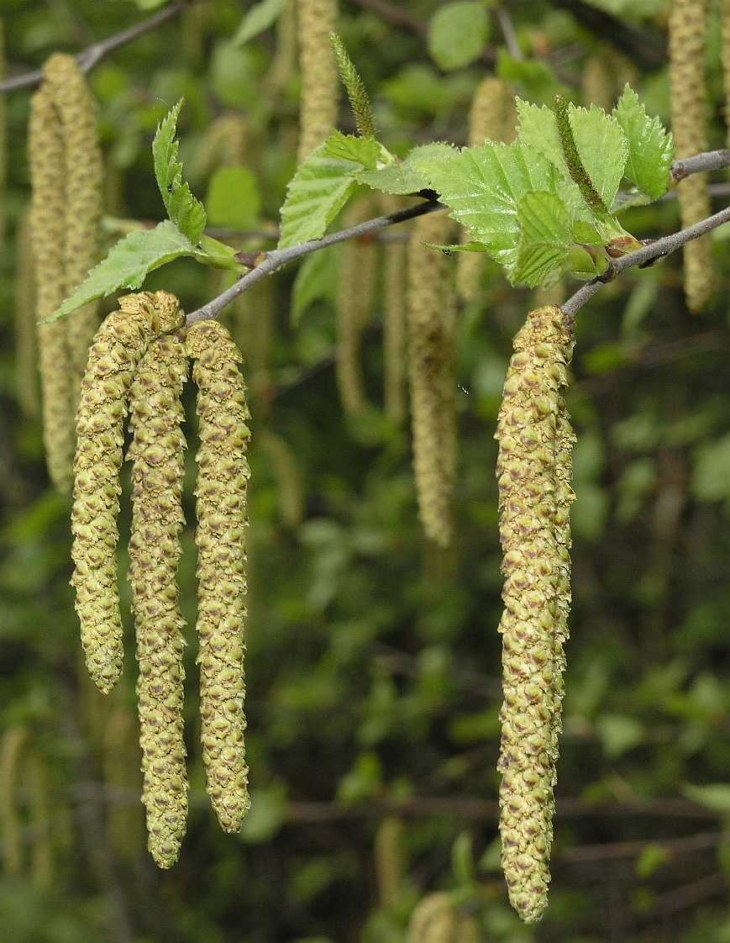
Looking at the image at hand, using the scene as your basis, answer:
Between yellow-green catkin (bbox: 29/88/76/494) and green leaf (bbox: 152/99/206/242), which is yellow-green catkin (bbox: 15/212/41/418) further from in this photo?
green leaf (bbox: 152/99/206/242)

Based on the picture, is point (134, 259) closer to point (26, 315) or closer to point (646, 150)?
point (646, 150)

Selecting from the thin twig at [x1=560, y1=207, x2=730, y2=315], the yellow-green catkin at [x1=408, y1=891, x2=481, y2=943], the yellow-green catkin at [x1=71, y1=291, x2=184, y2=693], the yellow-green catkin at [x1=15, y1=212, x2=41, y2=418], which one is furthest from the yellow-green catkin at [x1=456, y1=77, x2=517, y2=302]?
the yellow-green catkin at [x1=408, y1=891, x2=481, y2=943]

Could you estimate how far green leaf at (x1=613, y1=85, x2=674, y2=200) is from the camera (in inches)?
53.2

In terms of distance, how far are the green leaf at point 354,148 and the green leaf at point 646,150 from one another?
29 cm

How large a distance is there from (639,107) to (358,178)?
342 millimetres

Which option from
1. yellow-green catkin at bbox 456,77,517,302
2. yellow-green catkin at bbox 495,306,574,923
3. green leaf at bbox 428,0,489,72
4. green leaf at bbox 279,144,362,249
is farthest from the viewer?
green leaf at bbox 428,0,489,72

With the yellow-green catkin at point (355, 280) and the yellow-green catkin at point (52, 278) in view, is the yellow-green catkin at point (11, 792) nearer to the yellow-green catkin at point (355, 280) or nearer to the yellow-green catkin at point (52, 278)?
the yellow-green catkin at point (355, 280)

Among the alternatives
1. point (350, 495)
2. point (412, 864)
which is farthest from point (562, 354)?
point (412, 864)

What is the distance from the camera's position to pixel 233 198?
2375 mm

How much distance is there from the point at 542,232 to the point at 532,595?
37 centimetres

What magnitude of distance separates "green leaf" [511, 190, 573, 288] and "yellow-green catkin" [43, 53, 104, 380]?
932 millimetres

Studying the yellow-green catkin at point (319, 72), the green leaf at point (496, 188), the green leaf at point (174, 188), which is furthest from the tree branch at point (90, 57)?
the green leaf at point (496, 188)

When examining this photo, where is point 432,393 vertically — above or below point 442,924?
above

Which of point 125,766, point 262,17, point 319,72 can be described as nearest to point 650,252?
point 319,72
